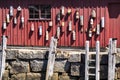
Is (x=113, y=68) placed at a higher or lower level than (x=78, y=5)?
lower

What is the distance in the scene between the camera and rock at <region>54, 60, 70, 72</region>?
23953 millimetres

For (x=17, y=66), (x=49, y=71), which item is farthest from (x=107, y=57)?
(x=17, y=66)

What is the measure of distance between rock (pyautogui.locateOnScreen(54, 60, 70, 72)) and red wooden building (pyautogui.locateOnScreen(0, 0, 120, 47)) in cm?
330

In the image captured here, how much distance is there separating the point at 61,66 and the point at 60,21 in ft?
13.2

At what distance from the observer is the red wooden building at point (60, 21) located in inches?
1062

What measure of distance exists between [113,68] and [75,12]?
17.4 feet

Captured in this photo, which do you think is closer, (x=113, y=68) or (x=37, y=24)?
(x=113, y=68)

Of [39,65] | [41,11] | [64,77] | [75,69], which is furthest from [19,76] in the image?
[41,11]

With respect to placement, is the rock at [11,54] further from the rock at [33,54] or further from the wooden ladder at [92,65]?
the wooden ladder at [92,65]

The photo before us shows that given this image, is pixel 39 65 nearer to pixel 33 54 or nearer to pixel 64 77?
pixel 33 54

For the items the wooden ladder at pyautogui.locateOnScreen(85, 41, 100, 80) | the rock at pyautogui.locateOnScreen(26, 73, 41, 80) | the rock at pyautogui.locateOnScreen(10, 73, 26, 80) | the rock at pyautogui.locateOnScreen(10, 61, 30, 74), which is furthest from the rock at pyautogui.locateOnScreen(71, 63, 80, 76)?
the rock at pyautogui.locateOnScreen(10, 73, 26, 80)

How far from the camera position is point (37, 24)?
2745cm

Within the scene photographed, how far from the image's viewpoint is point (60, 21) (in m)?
27.3

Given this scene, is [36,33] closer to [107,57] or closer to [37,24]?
[37,24]
